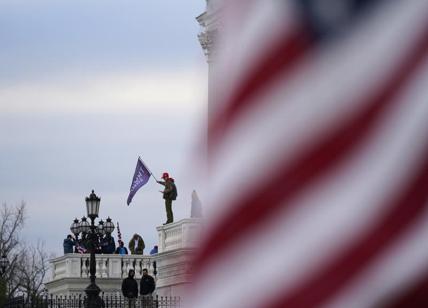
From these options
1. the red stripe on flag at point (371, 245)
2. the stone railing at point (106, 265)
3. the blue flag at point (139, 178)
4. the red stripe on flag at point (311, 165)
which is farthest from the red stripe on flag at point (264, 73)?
the stone railing at point (106, 265)

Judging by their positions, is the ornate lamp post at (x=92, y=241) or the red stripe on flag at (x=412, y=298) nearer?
the red stripe on flag at (x=412, y=298)

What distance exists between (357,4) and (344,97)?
0.20 m

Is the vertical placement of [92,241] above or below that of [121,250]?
below

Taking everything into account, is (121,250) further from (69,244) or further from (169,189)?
(169,189)

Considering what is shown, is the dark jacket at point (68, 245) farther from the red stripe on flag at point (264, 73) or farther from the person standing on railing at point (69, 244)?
the red stripe on flag at point (264, 73)

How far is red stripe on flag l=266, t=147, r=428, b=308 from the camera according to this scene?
3.12 metres

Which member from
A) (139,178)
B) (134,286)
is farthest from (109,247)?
(134,286)

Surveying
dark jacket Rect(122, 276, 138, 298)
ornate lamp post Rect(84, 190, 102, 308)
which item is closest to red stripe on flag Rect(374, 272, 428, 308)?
ornate lamp post Rect(84, 190, 102, 308)

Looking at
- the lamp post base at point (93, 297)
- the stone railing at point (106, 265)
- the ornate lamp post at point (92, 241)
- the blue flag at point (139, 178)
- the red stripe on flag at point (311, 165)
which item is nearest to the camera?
the red stripe on flag at point (311, 165)

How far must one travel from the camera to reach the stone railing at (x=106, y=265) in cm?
4594

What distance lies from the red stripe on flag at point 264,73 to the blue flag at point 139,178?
41112 millimetres

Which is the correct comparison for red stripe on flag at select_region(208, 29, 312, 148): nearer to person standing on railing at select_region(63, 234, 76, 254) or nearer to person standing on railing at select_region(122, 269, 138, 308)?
person standing on railing at select_region(122, 269, 138, 308)

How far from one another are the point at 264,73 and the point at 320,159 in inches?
9.0

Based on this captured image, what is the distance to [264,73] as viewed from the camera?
3283 mm
